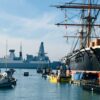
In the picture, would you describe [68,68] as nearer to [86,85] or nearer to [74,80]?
[74,80]

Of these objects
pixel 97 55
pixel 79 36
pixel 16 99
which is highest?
pixel 79 36

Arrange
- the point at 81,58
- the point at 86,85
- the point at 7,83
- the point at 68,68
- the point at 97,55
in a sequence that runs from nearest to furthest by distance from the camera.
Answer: the point at 86,85, the point at 7,83, the point at 97,55, the point at 81,58, the point at 68,68

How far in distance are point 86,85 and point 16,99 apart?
45.4 feet

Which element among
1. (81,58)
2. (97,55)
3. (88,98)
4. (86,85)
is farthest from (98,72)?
(88,98)

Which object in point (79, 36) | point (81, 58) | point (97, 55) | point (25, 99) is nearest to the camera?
point (25, 99)

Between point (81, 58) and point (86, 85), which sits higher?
point (81, 58)

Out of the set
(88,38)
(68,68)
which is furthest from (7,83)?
(68,68)

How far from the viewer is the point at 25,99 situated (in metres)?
58.3

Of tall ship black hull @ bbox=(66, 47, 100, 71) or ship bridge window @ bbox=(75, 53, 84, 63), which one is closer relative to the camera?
tall ship black hull @ bbox=(66, 47, 100, 71)

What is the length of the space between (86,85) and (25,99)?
43.9 feet

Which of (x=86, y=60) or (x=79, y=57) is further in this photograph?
(x=79, y=57)

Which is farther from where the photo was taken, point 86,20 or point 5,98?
point 86,20

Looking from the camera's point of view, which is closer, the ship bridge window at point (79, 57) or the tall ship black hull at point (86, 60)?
the tall ship black hull at point (86, 60)

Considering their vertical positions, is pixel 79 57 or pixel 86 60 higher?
pixel 79 57
